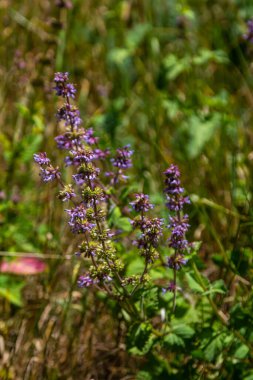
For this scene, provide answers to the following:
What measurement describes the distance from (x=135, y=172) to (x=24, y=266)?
948 mm

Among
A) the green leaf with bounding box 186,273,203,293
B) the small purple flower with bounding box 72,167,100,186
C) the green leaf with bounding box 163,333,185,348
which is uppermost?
the small purple flower with bounding box 72,167,100,186

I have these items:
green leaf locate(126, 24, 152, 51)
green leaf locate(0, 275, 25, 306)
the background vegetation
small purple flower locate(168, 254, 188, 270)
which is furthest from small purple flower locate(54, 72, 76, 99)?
green leaf locate(126, 24, 152, 51)

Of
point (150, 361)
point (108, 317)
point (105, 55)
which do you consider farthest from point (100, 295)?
point (105, 55)

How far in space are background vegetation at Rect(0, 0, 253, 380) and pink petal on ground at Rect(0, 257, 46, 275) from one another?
0.05 metres

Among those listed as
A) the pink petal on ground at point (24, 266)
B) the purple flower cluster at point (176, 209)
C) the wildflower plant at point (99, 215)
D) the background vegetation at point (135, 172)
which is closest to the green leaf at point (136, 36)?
the background vegetation at point (135, 172)

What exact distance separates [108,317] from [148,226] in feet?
3.68

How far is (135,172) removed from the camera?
3400 mm

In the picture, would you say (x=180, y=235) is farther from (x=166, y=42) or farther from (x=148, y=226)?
(x=166, y=42)

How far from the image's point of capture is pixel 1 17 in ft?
14.2

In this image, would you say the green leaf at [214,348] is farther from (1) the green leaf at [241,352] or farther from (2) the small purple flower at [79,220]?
(2) the small purple flower at [79,220]

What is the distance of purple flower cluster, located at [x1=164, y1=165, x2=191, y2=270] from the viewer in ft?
5.51

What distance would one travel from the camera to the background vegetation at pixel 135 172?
7.00 feet

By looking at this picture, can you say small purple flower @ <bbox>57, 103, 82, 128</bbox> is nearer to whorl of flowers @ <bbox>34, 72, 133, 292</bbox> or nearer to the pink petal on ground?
whorl of flowers @ <bbox>34, 72, 133, 292</bbox>

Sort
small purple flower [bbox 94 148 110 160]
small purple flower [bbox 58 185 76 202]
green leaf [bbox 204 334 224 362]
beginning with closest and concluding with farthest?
small purple flower [bbox 58 185 76 202]
green leaf [bbox 204 334 224 362]
small purple flower [bbox 94 148 110 160]
